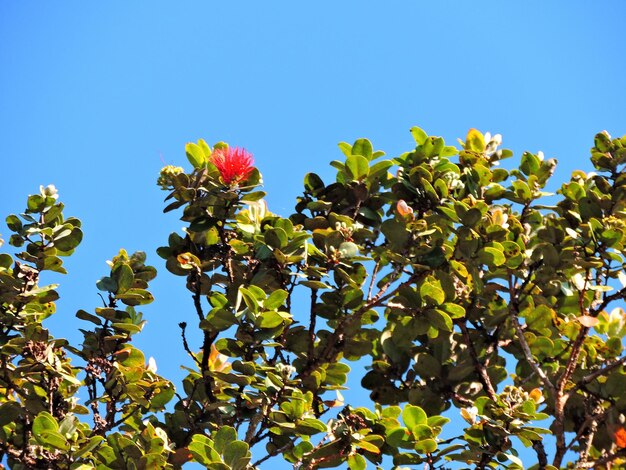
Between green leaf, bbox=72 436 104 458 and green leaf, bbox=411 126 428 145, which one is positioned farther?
green leaf, bbox=411 126 428 145

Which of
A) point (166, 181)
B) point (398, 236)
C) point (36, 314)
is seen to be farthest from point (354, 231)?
point (36, 314)

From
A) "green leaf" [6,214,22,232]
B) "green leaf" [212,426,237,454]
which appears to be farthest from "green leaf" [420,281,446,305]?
"green leaf" [6,214,22,232]

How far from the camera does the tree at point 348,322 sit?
161 inches

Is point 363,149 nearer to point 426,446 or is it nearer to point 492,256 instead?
point 492,256

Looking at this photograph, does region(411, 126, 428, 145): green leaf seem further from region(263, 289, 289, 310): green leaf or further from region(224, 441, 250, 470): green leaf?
region(224, 441, 250, 470): green leaf

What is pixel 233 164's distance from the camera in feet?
14.2

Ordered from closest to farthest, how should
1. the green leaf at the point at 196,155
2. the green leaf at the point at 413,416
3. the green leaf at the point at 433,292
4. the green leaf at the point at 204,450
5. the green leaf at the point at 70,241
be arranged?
1. the green leaf at the point at 204,450
2. the green leaf at the point at 413,416
3. the green leaf at the point at 433,292
4. the green leaf at the point at 196,155
5. the green leaf at the point at 70,241

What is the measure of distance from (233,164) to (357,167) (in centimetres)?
77

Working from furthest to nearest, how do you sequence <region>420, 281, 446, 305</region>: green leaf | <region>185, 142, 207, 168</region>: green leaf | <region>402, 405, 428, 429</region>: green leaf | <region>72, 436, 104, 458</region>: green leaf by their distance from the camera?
1. <region>185, 142, 207, 168</region>: green leaf
2. <region>420, 281, 446, 305</region>: green leaf
3. <region>402, 405, 428, 429</region>: green leaf
4. <region>72, 436, 104, 458</region>: green leaf

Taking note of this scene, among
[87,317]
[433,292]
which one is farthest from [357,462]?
[87,317]

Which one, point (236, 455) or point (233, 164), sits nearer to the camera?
point (236, 455)

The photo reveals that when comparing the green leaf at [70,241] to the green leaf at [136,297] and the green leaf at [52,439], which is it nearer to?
the green leaf at [136,297]

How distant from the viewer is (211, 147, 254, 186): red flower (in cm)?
432

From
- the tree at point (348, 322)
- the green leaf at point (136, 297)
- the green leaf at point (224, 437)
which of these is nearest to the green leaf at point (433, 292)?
the tree at point (348, 322)
